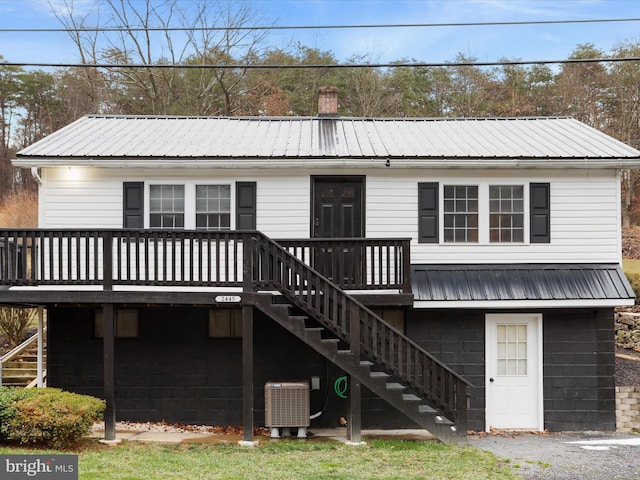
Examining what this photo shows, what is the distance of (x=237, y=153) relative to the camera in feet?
42.0

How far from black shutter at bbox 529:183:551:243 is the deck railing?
2661mm

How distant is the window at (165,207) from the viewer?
42.2 feet

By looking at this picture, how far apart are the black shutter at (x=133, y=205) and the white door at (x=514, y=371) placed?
22.5 ft

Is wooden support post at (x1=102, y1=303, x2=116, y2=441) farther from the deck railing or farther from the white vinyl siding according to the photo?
the white vinyl siding

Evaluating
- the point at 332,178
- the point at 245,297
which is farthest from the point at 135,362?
the point at 332,178

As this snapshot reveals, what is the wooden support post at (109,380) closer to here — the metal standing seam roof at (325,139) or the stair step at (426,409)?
the metal standing seam roof at (325,139)

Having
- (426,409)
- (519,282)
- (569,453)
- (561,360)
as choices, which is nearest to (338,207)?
(519,282)

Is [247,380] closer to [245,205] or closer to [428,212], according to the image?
[245,205]

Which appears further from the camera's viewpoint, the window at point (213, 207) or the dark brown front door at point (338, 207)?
the dark brown front door at point (338, 207)

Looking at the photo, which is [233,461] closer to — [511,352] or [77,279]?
[77,279]

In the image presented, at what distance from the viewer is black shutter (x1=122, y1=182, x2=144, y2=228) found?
42.0 feet

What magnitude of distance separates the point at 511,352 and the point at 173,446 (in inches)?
252

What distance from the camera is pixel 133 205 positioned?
42.1 ft

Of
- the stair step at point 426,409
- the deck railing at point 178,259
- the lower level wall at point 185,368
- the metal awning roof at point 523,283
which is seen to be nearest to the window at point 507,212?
the metal awning roof at point 523,283
